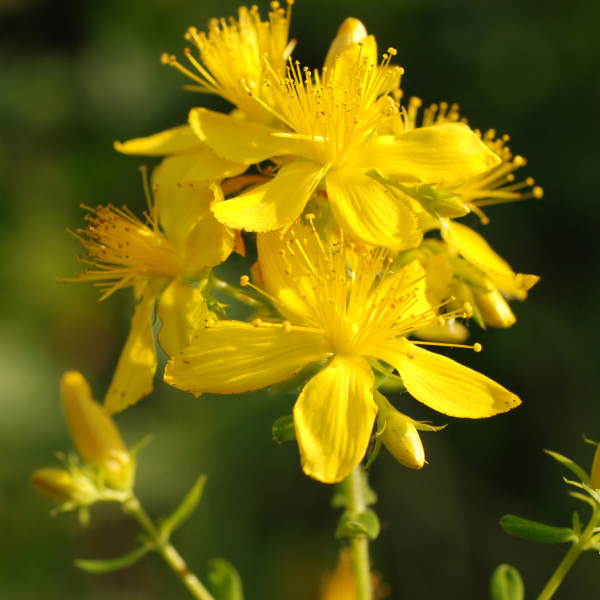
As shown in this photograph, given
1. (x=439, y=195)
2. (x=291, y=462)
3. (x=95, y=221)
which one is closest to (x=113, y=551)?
(x=291, y=462)

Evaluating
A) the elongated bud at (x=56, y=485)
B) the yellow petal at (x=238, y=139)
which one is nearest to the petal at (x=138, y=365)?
the elongated bud at (x=56, y=485)

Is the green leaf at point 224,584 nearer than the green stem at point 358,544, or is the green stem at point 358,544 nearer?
the green stem at point 358,544

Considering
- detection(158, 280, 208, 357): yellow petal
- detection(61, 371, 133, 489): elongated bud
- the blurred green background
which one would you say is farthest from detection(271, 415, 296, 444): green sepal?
the blurred green background

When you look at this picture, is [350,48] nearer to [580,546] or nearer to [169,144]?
[169,144]

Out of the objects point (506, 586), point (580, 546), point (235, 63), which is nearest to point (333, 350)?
point (580, 546)

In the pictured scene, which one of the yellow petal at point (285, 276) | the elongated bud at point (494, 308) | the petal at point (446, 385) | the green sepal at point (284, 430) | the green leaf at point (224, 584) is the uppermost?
the yellow petal at point (285, 276)

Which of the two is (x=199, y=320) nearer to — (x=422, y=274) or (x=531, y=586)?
(x=422, y=274)

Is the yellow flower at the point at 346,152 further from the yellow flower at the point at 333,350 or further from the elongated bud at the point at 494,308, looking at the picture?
the elongated bud at the point at 494,308
